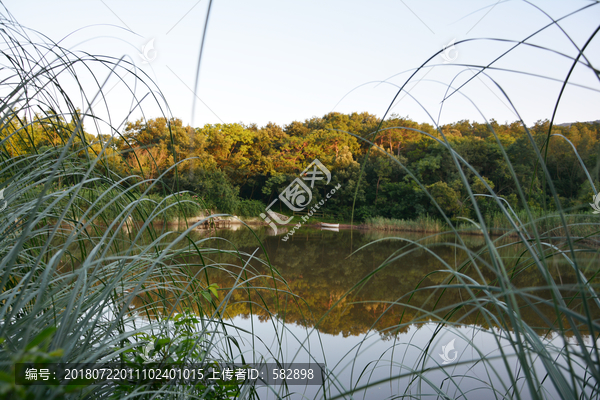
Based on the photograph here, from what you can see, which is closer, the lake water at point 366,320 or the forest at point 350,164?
the lake water at point 366,320

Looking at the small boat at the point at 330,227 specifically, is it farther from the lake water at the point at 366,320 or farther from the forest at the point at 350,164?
the lake water at the point at 366,320

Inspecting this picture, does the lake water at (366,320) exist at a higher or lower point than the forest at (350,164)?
lower

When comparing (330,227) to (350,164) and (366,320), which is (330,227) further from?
(366,320)

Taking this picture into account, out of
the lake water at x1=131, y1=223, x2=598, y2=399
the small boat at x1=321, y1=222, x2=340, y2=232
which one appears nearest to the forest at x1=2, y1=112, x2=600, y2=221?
the small boat at x1=321, y1=222, x2=340, y2=232

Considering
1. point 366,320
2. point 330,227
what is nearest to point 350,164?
point 330,227

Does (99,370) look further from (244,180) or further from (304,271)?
(244,180)

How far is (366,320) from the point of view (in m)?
2.71

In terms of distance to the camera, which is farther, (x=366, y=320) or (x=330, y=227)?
(x=330, y=227)

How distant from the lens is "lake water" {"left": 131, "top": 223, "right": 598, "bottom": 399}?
29.6 inches

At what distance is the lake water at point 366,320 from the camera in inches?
29.6

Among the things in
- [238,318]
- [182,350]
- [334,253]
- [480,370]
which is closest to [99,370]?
[182,350]

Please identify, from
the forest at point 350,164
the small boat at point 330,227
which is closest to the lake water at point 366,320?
Result: the small boat at point 330,227

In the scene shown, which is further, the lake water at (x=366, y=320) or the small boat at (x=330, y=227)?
the small boat at (x=330, y=227)

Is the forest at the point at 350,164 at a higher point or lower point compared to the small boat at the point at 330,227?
higher
